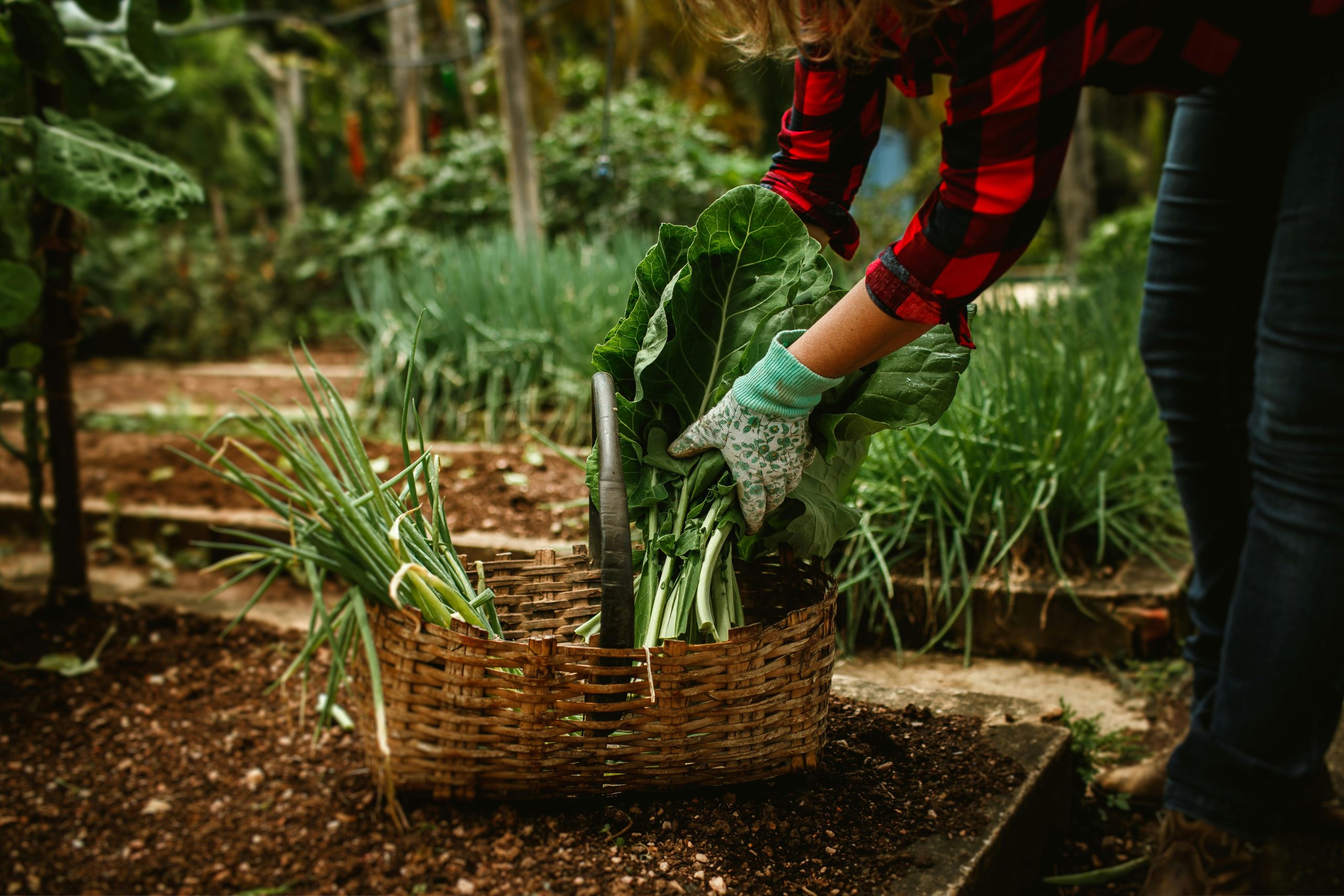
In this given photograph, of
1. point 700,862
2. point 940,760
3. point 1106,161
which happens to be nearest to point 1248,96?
point 940,760

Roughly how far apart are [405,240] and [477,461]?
424cm

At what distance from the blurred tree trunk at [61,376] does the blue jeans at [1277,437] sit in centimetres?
221

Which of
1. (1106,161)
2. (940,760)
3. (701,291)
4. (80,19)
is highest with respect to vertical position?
(1106,161)

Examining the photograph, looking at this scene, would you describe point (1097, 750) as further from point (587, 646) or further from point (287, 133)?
point (287, 133)

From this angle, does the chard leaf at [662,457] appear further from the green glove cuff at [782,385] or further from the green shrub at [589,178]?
the green shrub at [589,178]

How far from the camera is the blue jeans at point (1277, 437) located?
43.3 inches

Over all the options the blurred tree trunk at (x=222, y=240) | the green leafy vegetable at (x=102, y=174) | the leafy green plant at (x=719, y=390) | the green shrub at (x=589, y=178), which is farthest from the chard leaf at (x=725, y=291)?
the blurred tree trunk at (x=222, y=240)

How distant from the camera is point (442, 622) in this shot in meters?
1.17

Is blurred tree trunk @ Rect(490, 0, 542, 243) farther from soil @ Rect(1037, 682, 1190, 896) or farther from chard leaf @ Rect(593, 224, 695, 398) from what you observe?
soil @ Rect(1037, 682, 1190, 896)

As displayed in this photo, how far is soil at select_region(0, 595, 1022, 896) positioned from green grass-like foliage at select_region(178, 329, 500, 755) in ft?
0.84

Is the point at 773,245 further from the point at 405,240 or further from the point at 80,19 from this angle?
the point at 405,240

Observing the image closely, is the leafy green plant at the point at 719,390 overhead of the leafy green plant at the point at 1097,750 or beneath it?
overhead

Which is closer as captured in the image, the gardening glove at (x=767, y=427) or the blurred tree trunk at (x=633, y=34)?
the gardening glove at (x=767, y=427)

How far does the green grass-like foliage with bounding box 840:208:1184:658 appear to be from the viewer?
78.9 inches
